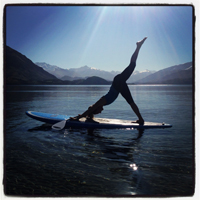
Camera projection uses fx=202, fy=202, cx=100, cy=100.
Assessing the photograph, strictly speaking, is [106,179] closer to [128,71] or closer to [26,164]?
[26,164]

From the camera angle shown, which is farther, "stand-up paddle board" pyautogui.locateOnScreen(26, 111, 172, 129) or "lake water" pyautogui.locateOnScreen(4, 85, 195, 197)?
"stand-up paddle board" pyautogui.locateOnScreen(26, 111, 172, 129)

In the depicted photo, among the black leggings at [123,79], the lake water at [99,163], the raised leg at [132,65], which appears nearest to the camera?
the lake water at [99,163]

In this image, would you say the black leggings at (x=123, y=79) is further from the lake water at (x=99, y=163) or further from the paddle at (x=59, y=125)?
the paddle at (x=59, y=125)

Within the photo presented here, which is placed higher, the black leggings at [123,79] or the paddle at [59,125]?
the black leggings at [123,79]

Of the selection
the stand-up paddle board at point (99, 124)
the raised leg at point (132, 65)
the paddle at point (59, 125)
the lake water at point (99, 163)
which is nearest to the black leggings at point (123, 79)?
the raised leg at point (132, 65)

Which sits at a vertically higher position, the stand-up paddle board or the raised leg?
the raised leg

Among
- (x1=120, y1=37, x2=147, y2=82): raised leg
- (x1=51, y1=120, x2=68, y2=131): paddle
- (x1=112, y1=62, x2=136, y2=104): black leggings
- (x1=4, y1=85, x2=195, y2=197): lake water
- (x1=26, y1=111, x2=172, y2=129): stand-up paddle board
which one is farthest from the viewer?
(x1=51, y1=120, x2=68, y2=131): paddle

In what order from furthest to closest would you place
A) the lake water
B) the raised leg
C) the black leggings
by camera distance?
1. the black leggings
2. the raised leg
3. the lake water

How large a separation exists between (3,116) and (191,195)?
412cm

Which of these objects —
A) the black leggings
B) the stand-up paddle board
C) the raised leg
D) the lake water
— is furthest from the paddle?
the raised leg

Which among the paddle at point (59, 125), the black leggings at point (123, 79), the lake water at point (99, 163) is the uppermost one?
the black leggings at point (123, 79)

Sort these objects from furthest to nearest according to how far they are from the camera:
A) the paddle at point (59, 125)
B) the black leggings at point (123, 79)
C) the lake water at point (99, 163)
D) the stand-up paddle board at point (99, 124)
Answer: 1. the paddle at point (59, 125)
2. the stand-up paddle board at point (99, 124)
3. the black leggings at point (123, 79)
4. the lake water at point (99, 163)

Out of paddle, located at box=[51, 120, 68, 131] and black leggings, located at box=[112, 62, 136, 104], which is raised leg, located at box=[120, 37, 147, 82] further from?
paddle, located at box=[51, 120, 68, 131]

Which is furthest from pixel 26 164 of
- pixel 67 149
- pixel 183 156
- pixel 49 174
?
pixel 183 156
